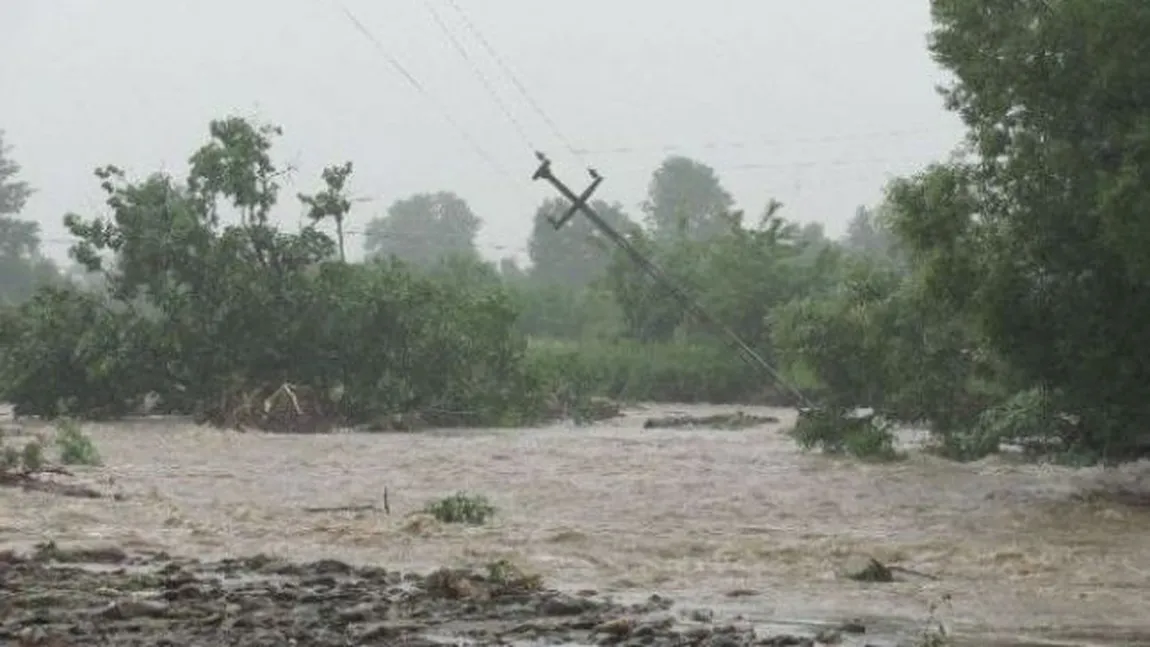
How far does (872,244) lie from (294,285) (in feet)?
232

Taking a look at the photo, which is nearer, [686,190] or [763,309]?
[763,309]

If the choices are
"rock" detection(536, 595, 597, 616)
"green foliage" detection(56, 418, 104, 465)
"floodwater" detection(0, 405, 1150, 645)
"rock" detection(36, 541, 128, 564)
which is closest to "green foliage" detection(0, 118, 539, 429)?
"floodwater" detection(0, 405, 1150, 645)

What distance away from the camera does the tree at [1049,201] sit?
13344mm

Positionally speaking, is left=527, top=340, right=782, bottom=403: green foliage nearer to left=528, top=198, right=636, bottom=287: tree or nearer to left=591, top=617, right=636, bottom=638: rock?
left=591, top=617, right=636, bottom=638: rock

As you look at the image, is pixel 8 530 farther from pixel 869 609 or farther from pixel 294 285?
pixel 294 285

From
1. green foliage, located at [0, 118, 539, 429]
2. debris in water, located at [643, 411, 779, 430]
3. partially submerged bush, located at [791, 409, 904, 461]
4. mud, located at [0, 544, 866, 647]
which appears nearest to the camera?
mud, located at [0, 544, 866, 647]

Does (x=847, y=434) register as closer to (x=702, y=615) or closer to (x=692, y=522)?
(x=692, y=522)

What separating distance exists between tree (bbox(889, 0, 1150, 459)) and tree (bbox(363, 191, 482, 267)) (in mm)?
91384

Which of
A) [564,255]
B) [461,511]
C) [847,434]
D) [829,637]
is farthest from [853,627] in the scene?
[564,255]

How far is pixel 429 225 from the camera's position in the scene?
366 ft

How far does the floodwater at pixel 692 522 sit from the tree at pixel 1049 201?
155 cm

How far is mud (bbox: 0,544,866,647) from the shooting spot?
7.49 meters

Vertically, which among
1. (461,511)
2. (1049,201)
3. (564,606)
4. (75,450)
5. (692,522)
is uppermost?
(1049,201)

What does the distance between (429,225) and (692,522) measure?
322 ft
